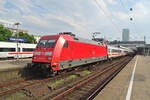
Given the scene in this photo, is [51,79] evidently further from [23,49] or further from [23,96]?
[23,49]

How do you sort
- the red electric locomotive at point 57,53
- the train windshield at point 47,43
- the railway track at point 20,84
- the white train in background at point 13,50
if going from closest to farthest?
1. the railway track at point 20,84
2. the red electric locomotive at point 57,53
3. the train windshield at point 47,43
4. the white train in background at point 13,50

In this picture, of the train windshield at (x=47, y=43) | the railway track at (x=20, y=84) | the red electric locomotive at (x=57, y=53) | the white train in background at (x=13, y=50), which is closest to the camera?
the railway track at (x=20, y=84)

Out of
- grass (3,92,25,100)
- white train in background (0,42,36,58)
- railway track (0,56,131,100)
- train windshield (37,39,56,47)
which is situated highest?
train windshield (37,39,56,47)

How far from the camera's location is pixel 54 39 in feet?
29.2

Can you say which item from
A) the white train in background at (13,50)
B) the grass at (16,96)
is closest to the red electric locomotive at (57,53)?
the grass at (16,96)

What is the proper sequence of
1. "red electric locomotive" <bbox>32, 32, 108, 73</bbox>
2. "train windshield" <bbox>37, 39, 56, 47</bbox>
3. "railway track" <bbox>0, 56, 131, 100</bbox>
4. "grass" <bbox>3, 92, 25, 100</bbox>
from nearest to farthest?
"grass" <bbox>3, 92, 25, 100</bbox> → "railway track" <bbox>0, 56, 131, 100</bbox> → "red electric locomotive" <bbox>32, 32, 108, 73</bbox> → "train windshield" <bbox>37, 39, 56, 47</bbox>

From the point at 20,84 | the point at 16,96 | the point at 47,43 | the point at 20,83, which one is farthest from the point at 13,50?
the point at 16,96

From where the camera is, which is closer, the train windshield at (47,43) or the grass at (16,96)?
the grass at (16,96)

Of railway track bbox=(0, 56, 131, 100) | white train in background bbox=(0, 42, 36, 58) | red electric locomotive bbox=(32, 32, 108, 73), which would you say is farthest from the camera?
white train in background bbox=(0, 42, 36, 58)

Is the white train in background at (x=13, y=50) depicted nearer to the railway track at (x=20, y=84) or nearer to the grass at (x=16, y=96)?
the railway track at (x=20, y=84)

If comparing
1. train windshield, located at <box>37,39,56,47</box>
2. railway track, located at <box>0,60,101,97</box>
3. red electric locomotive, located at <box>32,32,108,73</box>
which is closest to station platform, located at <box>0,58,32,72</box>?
railway track, located at <box>0,60,101,97</box>

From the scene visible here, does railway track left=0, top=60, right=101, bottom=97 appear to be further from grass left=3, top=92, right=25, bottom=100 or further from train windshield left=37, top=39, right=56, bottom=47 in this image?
train windshield left=37, top=39, right=56, bottom=47

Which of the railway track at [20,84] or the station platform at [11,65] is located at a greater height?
the station platform at [11,65]

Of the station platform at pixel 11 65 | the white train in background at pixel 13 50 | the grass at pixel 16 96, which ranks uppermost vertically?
the white train in background at pixel 13 50
